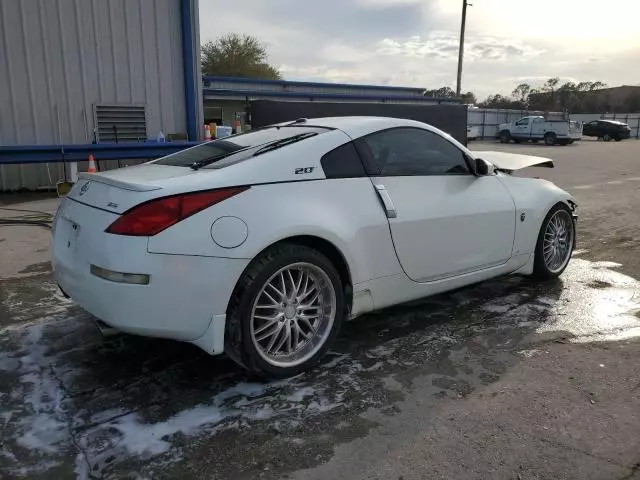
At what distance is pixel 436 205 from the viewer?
3822 millimetres

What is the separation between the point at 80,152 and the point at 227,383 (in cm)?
794

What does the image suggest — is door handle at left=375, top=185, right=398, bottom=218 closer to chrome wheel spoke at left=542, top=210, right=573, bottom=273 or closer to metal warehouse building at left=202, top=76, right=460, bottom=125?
chrome wheel spoke at left=542, top=210, right=573, bottom=273

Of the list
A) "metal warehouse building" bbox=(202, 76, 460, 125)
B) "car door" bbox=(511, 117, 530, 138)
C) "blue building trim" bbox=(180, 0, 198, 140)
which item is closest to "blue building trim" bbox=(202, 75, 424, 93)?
"metal warehouse building" bbox=(202, 76, 460, 125)

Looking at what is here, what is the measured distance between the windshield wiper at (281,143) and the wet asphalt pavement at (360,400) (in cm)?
135

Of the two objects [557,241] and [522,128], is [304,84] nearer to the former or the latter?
[522,128]

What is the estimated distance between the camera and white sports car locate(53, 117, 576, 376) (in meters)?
2.77

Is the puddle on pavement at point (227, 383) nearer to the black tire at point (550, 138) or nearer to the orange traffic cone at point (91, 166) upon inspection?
the orange traffic cone at point (91, 166)

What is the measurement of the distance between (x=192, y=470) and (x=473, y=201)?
9.04 feet

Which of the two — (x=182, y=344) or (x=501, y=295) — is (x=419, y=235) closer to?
(x=501, y=295)

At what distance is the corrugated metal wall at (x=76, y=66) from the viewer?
1004 centimetres

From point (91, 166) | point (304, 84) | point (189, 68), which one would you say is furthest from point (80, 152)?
point (304, 84)

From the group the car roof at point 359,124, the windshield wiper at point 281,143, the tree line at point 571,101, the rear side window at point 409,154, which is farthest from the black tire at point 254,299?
the tree line at point 571,101

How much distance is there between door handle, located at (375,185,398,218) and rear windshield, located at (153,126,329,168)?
56cm

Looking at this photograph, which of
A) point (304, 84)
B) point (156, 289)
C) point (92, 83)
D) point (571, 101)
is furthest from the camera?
point (571, 101)
